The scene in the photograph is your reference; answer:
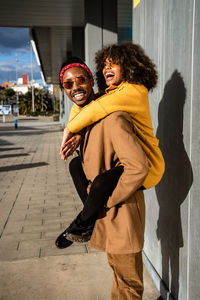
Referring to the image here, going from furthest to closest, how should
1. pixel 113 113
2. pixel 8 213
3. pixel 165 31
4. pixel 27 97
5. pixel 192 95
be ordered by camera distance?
pixel 27 97 → pixel 8 213 → pixel 165 31 → pixel 192 95 → pixel 113 113

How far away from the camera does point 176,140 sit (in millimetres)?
2293

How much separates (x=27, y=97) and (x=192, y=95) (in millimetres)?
83822

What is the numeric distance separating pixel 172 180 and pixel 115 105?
967 millimetres

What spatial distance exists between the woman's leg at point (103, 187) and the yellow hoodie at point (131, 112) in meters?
0.23

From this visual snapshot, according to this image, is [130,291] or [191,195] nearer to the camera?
[130,291]

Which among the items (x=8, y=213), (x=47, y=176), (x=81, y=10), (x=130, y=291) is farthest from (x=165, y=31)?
(x=81, y=10)

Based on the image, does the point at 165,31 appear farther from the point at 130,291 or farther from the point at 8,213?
the point at 8,213

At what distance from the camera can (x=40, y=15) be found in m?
9.19

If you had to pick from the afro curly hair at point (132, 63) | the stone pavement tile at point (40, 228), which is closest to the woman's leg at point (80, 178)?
the afro curly hair at point (132, 63)

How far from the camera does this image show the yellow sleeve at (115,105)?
1.70 m

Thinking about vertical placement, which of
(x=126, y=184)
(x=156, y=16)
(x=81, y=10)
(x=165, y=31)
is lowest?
(x=126, y=184)

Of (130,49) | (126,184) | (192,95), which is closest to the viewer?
(126,184)

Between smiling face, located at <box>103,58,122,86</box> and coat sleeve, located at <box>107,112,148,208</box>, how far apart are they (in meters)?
0.32

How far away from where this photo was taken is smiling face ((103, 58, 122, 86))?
1853 millimetres
